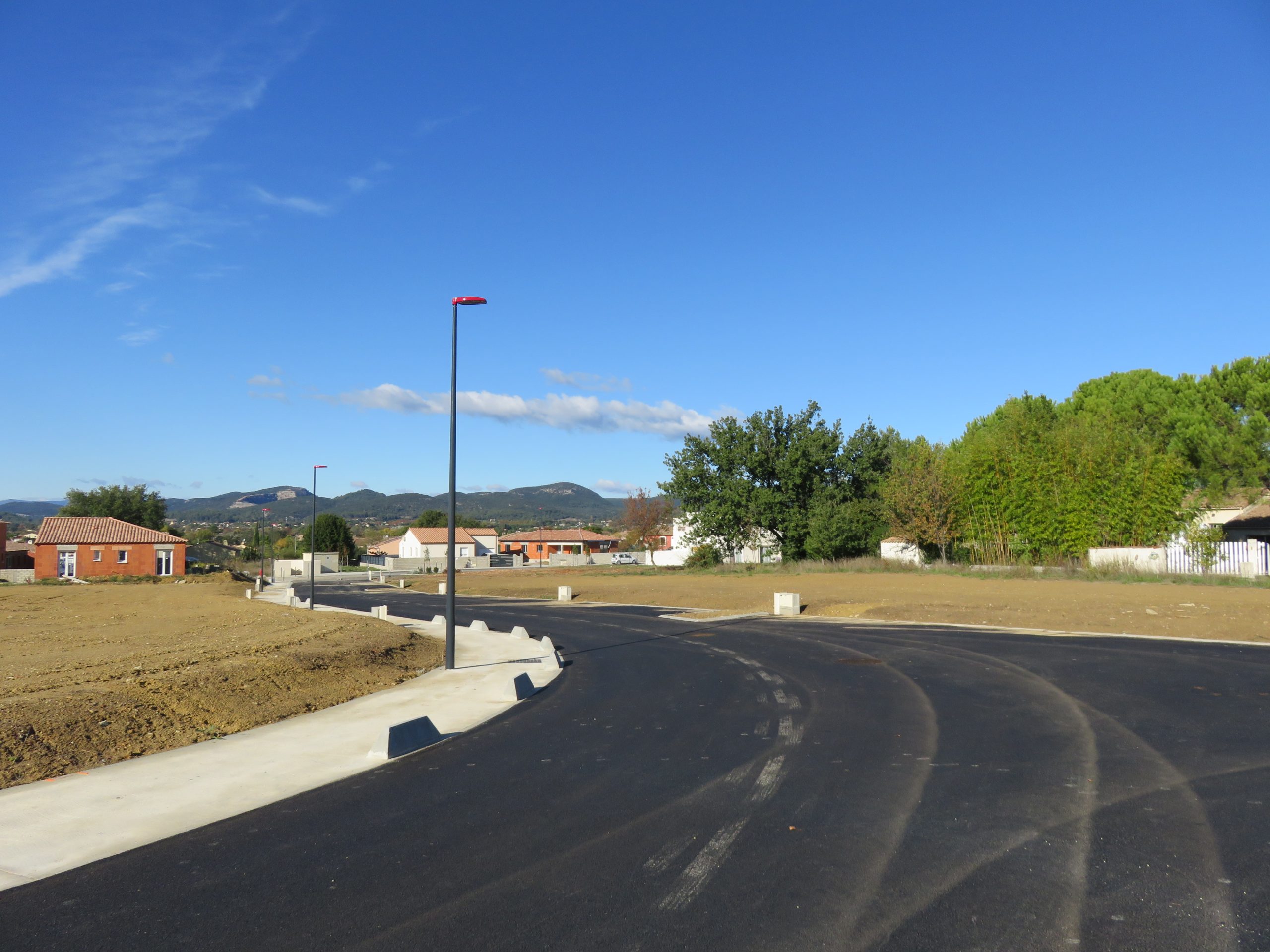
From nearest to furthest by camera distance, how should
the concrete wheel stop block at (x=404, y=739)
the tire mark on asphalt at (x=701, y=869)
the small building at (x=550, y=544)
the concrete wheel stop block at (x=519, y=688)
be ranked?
1. the tire mark on asphalt at (x=701, y=869)
2. the concrete wheel stop block at (x=404, y=739)
3. the concrete wheel stop block at (x=519, y=688)
4. the small building at (x=550, y=544)

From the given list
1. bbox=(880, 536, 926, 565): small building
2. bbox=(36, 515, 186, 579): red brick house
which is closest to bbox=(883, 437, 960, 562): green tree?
bbox=(880, 536, 926, 565): small building

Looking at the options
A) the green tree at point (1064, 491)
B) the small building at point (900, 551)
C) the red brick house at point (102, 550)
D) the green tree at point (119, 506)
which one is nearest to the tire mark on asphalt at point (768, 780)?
the green tree at point (1064, 491)

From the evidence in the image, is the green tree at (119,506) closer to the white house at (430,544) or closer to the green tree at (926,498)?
the white house at (430,544)

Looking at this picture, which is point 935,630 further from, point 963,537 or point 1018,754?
point 963,537

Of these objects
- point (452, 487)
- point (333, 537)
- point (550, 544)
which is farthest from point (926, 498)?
point (550, 544)

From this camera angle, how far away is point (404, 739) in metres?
10.0

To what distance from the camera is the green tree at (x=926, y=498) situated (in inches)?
1857

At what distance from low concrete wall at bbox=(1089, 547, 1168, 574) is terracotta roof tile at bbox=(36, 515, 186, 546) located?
67.2 m

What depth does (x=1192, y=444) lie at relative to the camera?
47.7 metres

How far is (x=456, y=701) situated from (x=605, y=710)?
2.72m

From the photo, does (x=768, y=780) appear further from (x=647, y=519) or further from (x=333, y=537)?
(x=333, y=537)

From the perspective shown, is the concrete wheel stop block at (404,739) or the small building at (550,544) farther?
the small building at (550,544)

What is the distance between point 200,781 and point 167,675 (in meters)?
6.00

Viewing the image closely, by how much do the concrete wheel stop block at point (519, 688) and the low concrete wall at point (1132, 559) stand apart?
105ft
